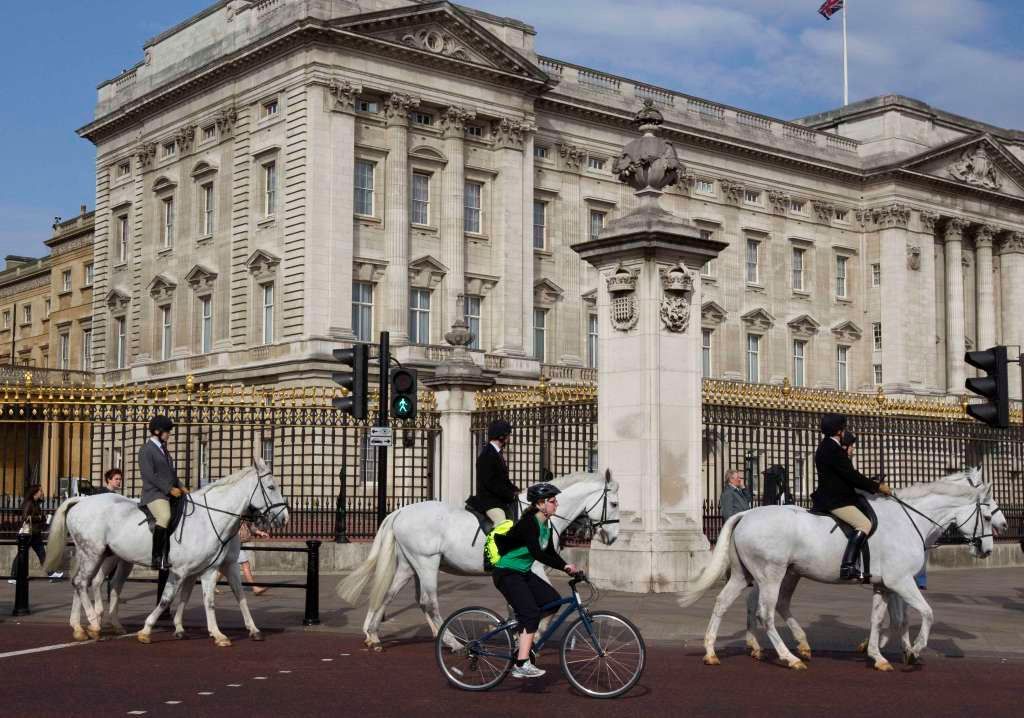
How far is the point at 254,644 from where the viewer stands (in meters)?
14.9

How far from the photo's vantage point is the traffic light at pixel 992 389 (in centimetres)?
1588

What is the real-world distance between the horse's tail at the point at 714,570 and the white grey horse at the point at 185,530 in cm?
464

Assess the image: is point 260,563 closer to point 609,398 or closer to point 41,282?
point 609,398

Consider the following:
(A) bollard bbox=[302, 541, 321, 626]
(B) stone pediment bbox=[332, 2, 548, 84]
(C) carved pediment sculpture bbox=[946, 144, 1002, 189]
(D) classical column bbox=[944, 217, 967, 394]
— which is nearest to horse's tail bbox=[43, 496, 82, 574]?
(A) bollard bbox=[302, 541, 321, 626]

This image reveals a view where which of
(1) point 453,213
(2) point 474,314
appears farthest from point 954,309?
(1) point 453,213

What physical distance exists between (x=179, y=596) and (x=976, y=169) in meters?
69.6

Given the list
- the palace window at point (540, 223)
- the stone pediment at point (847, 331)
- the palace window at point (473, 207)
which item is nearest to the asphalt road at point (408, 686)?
the palace window at point (473, 207)

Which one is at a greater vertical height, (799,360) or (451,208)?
(451,208)

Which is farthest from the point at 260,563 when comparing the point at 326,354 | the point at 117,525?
the point at 326,354

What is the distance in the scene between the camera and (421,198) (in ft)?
181

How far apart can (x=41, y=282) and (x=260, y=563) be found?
64.6 meters

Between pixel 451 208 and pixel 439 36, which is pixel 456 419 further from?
pixel 439 36

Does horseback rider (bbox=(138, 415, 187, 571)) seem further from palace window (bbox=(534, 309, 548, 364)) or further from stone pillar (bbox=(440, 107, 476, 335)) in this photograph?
palace window (bbox=(534, 309, 548, 364))

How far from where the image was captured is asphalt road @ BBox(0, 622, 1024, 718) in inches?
429
